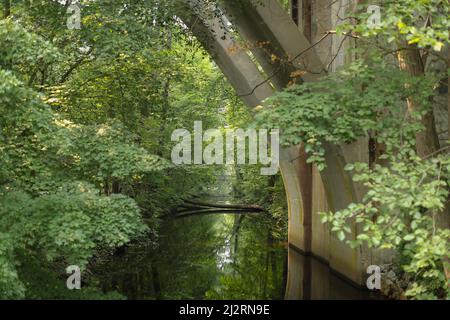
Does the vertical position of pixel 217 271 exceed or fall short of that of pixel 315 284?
it exceeds it

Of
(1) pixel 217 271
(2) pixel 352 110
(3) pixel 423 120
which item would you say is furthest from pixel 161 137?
(3) pixel 423 120

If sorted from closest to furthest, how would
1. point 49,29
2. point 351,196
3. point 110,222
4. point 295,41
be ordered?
point 110,222 < point 49,29 < point 295,41 < point 351,196

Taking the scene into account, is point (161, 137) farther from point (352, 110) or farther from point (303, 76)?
point (352, 110)

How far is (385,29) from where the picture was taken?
479 cm

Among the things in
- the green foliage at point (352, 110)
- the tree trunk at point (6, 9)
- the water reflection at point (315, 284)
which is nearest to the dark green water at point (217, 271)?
the water reflection at point (315, 284)

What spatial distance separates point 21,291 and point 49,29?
4432 mm

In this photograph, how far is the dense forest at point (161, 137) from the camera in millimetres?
5012

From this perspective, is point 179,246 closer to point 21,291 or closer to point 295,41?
point 295,41

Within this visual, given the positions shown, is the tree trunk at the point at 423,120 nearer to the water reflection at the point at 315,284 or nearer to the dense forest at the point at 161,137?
the dense forest at the point at 161,137

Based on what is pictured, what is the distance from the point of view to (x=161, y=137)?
1424cm

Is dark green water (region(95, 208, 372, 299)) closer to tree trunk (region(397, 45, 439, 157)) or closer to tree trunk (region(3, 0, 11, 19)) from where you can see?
tree trunk (region(397, 45, 439, 157))

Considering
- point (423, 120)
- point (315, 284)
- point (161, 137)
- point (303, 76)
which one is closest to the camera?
point (423, 120)

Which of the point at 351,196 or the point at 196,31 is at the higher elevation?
the point at 196,31
